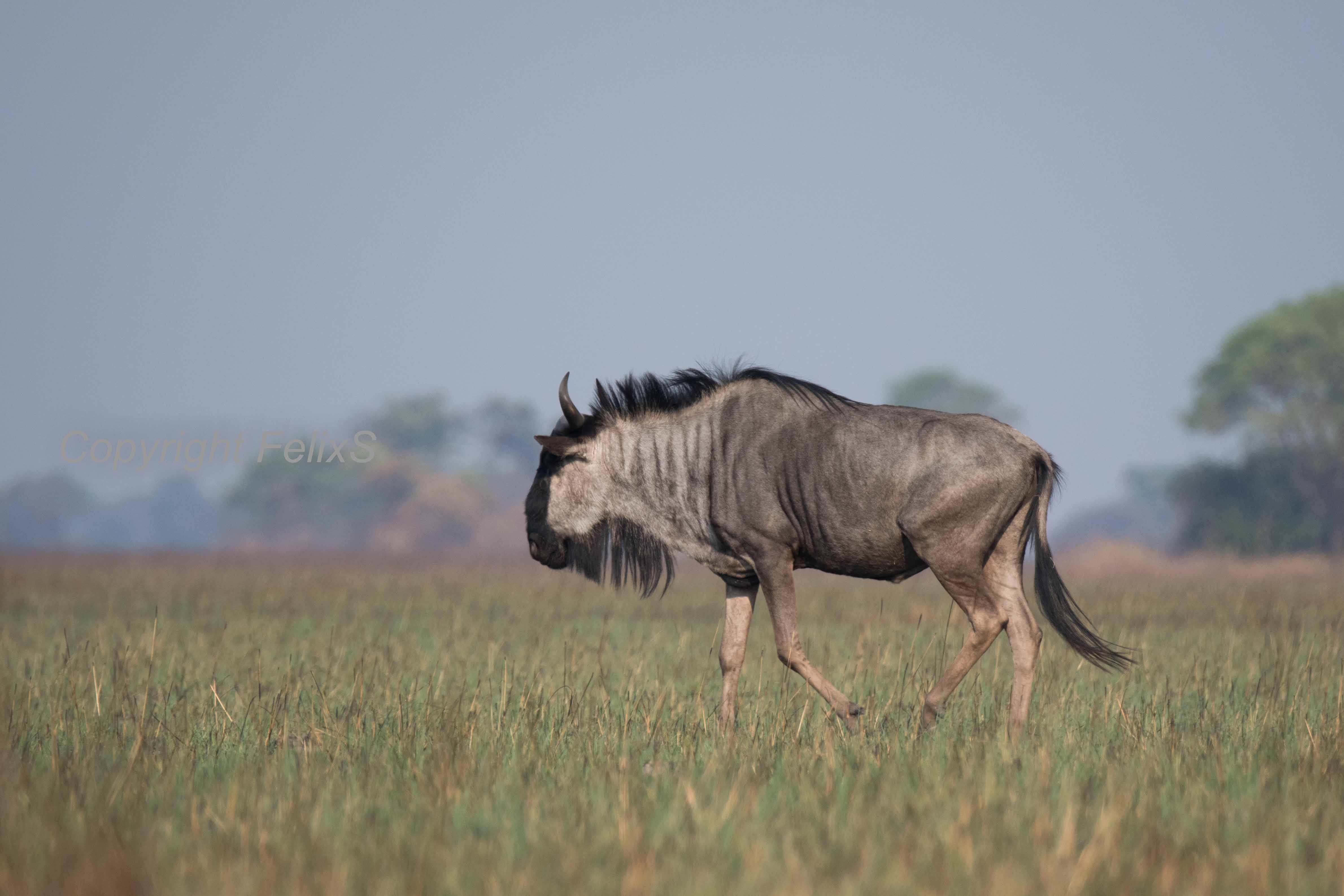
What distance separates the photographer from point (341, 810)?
439cm

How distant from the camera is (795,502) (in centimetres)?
708

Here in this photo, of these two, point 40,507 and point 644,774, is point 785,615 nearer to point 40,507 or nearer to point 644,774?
point 644,774

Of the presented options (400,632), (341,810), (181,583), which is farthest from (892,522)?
(181,583)

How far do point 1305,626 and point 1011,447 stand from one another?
839cm

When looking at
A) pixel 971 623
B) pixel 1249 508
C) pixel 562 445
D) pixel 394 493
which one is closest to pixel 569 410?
pixel 562 445

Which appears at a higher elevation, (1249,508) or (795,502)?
(1249,508)

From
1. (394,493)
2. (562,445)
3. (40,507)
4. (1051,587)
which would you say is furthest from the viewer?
(40,507)

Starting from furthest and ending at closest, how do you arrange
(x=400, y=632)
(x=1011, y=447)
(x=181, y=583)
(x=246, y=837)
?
(x=181, y=583)
(x=400, y=632)
(x=1011, y=447)
(x=246, y=837)

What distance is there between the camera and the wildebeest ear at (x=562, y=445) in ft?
24.8

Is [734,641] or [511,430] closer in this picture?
[734,641]

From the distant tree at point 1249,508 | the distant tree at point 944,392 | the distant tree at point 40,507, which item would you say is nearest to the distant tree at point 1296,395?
the distant tree at point 1249,508

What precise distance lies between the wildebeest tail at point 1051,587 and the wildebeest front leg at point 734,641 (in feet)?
5.67

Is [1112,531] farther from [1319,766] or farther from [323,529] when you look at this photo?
[1319,766]

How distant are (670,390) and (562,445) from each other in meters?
0.78
